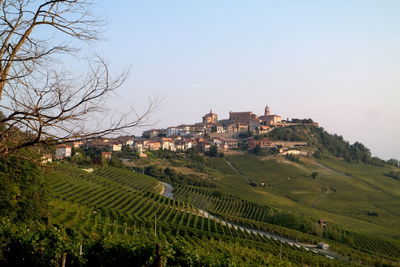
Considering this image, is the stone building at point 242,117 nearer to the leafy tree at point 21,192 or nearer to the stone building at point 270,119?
the stone building at point 270,119

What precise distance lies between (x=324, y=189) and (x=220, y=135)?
60.3 metres

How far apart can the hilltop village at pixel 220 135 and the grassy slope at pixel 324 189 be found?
14.4 metres

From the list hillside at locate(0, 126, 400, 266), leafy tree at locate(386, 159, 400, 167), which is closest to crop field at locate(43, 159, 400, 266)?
hillside at locate(0, 126, 400, 266)

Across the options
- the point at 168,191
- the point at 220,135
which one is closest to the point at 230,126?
the point at 220,135

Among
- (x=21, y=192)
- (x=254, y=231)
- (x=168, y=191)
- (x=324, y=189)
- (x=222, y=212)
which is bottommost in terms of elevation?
(x=254, y=231)

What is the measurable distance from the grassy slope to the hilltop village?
14.4 meters

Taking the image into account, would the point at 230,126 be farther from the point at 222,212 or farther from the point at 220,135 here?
the point at 222,212

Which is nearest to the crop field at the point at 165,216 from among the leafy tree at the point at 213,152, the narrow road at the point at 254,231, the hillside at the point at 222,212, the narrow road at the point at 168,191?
the hillside at the point at 222,212

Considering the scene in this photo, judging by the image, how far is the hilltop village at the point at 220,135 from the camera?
4131 inches

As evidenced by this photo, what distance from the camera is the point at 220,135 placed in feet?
421

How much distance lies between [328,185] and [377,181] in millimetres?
15684

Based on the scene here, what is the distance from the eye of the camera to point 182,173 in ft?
230

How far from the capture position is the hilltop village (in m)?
105

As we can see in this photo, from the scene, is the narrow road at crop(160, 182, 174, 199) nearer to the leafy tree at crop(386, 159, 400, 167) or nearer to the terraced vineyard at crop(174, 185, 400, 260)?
the terraced vineyard at crop(174, 185, 400, 260)
